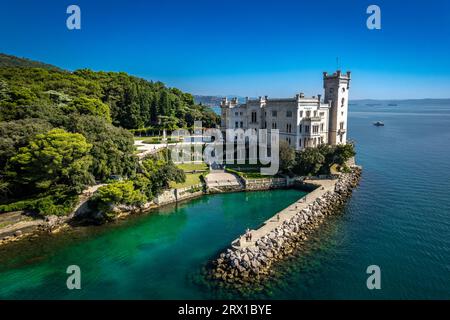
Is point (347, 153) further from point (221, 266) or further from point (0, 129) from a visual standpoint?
point (0, 129)

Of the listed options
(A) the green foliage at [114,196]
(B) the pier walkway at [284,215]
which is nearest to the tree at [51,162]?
(A) the green foliage at [114,196]

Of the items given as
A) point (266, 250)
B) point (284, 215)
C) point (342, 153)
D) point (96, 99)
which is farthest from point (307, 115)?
point (96, 99)

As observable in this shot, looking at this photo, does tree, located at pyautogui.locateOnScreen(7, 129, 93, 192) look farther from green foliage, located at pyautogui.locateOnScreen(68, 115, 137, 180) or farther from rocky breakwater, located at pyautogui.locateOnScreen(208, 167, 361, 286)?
rocky breakwater, located at pyautogui.locateOnScreen(208, 167, 361, 286)

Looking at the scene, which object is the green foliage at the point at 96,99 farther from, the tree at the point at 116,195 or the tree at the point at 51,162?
the tree at the point at 116,195

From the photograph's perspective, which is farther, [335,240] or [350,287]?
[335,240]

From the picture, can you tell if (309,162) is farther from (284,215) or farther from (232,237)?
(232,237)
